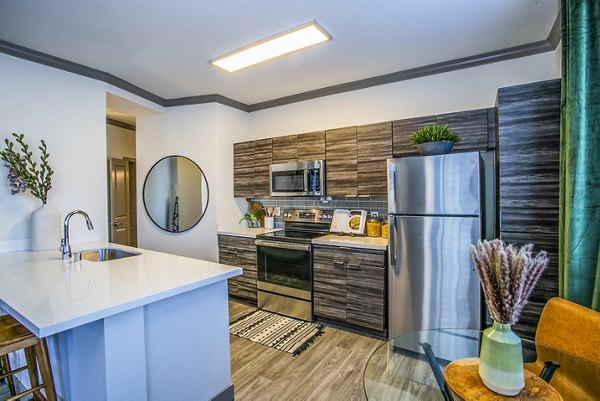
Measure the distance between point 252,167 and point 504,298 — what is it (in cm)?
332

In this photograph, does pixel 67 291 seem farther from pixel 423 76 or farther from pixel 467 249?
pixel 423 76

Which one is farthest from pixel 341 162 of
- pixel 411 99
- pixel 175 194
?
pixel 175 194

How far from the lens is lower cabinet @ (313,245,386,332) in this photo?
2709 mm

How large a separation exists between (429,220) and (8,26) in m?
3.51

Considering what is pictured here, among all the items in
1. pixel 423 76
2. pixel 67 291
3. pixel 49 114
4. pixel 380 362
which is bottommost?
pixel 380 362

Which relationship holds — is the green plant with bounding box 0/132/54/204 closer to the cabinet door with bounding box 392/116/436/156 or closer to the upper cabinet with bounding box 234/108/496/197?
the upper cabinet with bounding box 234/108/496/197

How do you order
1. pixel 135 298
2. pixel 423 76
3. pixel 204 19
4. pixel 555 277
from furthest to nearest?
pixel 423 76, pixel 204 19, pixel 555 277, pixel 135 298

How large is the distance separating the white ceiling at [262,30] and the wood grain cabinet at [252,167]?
922 millimetres

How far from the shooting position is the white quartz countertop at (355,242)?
272 cm

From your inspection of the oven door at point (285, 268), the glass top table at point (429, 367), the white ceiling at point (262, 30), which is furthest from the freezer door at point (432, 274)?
the white ceiling at point (262, 30)

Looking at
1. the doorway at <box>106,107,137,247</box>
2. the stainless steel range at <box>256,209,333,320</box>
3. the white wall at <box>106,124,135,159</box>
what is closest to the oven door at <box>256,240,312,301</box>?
the stainless steel range at <box>256,209,333,320</box>

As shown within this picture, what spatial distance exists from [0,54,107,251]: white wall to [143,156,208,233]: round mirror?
0.93 meters

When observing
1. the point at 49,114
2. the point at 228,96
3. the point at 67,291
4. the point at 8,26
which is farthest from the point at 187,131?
the point at 67,291

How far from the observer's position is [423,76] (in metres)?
3.10
